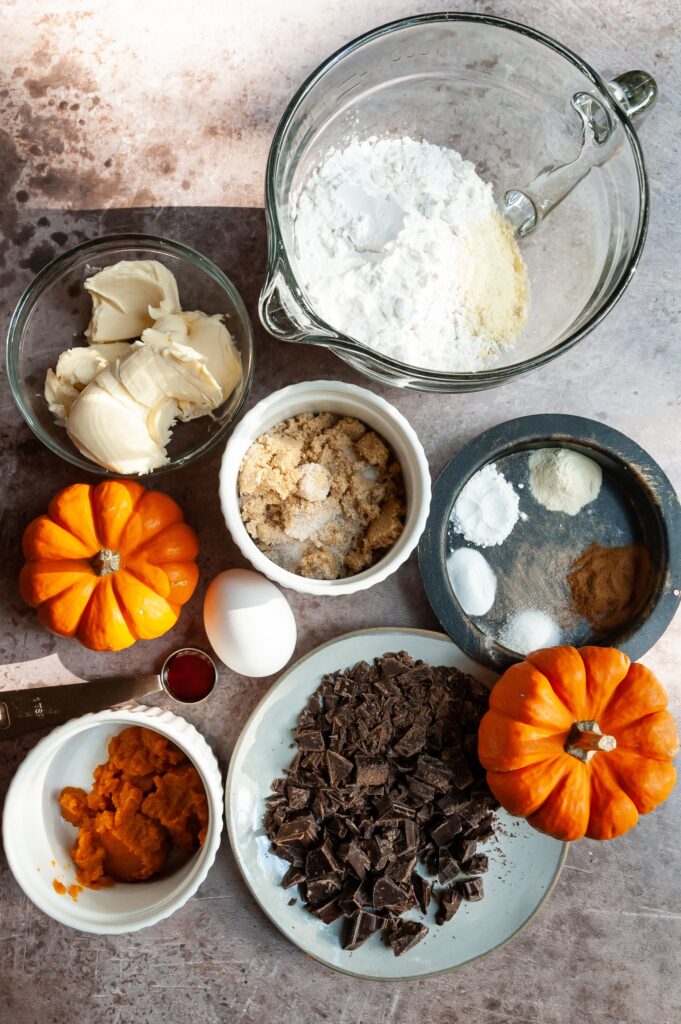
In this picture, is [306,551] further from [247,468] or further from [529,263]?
[529,263]

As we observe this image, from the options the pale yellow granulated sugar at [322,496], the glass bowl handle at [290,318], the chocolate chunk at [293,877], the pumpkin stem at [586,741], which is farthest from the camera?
the chocolate chunk at [293,877]

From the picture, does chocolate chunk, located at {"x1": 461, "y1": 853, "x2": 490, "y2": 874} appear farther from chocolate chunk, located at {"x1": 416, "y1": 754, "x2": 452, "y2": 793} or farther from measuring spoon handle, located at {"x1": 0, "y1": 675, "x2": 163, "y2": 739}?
measuring spoon handle, located at {"x1": 0, "y1": 675, "x2": 163, "y2": 739}

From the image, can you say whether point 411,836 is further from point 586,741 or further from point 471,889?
point 586,741

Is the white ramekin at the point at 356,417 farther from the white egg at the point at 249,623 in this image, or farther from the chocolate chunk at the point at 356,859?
the chocolate chunk at the point at 356,859

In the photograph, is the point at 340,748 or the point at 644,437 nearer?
the point at 340,748

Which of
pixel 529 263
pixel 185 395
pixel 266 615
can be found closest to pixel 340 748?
pixel 266 615

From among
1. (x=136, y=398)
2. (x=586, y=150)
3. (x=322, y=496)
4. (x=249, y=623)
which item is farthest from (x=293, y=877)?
(x=586, y=150)

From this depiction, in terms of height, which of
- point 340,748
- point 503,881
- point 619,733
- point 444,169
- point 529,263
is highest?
point 444,169

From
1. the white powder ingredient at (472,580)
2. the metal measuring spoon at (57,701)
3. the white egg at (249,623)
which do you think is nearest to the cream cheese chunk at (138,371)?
the white egg at (249,623)
